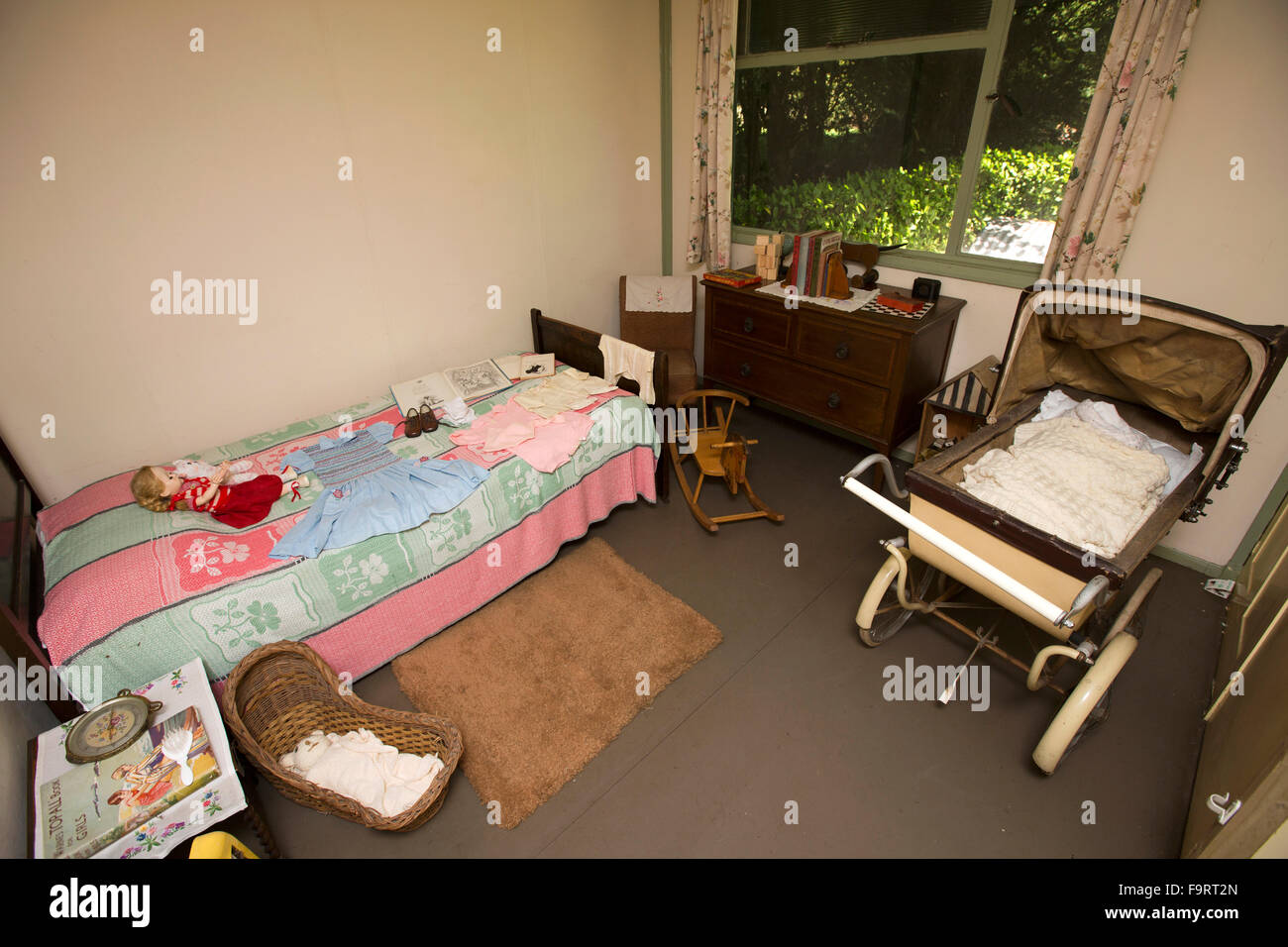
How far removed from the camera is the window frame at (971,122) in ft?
9.14

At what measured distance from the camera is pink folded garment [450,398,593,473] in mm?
2775

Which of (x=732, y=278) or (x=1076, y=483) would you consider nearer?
(x=1076, y=483)

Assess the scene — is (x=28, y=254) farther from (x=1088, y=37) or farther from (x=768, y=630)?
(x=1088, y=37)

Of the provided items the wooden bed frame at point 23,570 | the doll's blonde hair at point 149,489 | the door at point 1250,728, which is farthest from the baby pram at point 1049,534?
the doll's blonde hair at point 149,489

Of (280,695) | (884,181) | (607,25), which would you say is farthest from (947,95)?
(280,695)

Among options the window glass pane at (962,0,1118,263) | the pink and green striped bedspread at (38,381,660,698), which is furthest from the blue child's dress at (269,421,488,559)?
the window glass pane at (962,0,1118,263)

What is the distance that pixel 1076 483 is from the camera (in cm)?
207

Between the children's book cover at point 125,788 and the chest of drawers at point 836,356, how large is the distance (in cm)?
320

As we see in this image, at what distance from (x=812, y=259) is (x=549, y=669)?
264cm

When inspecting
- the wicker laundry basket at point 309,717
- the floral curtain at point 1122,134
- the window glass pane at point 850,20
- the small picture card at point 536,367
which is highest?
the window glass pane at point 850,20

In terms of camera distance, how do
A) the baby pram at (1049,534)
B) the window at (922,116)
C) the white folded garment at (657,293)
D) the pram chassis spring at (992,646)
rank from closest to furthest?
the baby pram at (1049,534) < the pram chassis spring at (992,646) < the window at (922,116) < the white folded garment at (657,293)

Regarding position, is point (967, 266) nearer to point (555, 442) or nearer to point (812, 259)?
point (812, 259)

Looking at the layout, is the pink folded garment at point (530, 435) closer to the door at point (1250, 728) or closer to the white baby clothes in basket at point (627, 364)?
the white baby clothes in basket at point (627, 364)

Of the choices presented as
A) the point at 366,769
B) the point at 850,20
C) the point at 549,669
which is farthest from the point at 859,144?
the point at 366,769
